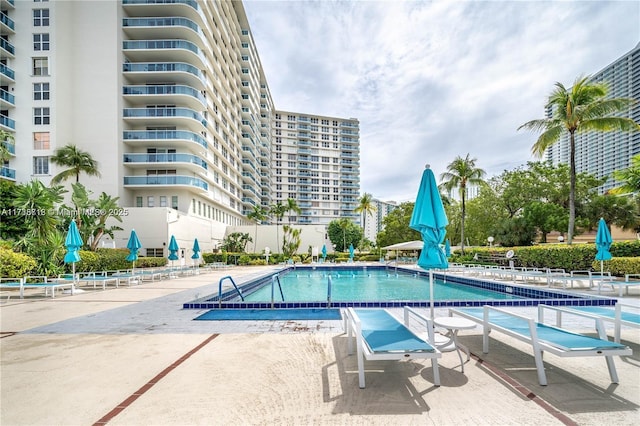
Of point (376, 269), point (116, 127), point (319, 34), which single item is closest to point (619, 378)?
point (319, 34)

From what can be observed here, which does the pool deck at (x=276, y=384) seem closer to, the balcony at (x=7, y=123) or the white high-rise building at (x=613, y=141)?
the white high-rise building at (x=613, y=141)

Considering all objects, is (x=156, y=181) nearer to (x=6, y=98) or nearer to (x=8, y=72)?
(x=6, y=98)

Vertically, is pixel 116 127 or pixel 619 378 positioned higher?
pixel 116 127

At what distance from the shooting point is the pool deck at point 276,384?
10.2ft

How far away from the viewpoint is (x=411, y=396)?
350cm

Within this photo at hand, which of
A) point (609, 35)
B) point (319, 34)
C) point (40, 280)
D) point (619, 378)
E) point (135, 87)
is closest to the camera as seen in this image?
point (619, 378)

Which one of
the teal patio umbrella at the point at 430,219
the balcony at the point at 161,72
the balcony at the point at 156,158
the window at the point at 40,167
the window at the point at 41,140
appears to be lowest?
the teal patio umbrella at the point at 430,219

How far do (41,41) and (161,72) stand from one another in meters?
11.3

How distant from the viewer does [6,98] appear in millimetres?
30297

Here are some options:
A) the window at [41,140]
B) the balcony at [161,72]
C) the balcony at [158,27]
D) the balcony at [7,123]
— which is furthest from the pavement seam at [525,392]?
the balcony at [7,123]

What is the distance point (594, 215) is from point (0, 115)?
177 ft

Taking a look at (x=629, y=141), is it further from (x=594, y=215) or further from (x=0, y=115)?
(x=0, y=115)

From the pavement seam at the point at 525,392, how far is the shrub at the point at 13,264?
1818cm

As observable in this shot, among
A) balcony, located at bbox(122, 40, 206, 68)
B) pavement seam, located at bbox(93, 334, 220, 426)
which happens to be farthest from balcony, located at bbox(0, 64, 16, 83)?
pavement seam, located at bbox(93, 334, 220, 426)
